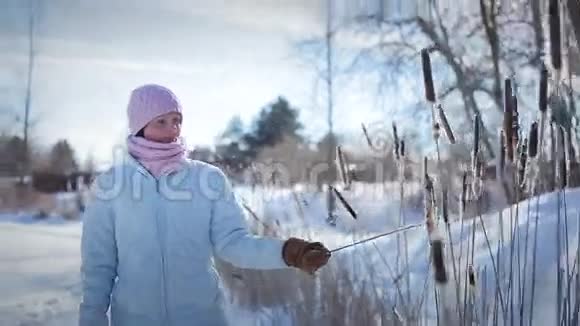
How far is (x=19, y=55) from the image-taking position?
4.75 ft

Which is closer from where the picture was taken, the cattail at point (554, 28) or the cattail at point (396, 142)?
the cattail at point (554, 28)

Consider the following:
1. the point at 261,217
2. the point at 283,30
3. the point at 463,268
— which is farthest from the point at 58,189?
the point at 463,268

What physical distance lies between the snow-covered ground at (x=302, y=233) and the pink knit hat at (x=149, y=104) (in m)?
0.45

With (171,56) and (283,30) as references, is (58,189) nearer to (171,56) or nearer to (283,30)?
(171,56)

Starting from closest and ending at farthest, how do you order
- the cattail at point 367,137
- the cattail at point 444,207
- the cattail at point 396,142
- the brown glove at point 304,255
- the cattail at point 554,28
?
1. the brown glove at point 304,255
2. the cattail at point 554,28
3. the cattail at point 444,207
4. the cattail at point 396,142
5. the cattail at point 367,137

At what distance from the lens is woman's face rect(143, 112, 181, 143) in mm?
1098

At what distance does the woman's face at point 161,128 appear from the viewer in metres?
1.10

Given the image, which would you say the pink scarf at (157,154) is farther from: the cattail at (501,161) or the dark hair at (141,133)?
the cattail at (501,161)

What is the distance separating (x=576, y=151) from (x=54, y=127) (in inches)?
43.4

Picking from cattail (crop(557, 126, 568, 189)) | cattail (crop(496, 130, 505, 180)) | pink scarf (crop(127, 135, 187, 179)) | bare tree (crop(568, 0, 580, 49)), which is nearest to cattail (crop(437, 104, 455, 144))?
cattail (crop(496, 130, 505, 180))

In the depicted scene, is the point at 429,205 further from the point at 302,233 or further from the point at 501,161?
the point at 302,233

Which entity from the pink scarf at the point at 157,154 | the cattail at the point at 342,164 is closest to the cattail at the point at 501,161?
the cattail at the point at 342,164

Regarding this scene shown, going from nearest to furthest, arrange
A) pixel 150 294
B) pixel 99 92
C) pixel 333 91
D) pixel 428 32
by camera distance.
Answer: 1. pixel 150 294
2. pixel 99 92
3. pixel 333 91
4. pixel 428 32

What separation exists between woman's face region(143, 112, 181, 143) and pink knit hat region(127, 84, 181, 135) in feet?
0.04
